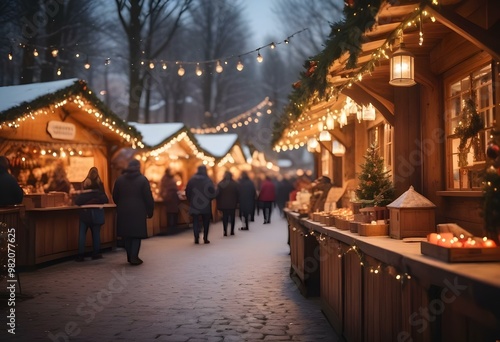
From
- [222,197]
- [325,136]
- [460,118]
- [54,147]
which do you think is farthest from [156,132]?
[460,118]

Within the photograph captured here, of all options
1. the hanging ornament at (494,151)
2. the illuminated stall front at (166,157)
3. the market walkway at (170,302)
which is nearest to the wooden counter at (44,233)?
the market walkway at (170,302)

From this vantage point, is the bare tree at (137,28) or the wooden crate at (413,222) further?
the bare tree at (137,28)

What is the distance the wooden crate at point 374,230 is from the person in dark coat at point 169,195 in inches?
604

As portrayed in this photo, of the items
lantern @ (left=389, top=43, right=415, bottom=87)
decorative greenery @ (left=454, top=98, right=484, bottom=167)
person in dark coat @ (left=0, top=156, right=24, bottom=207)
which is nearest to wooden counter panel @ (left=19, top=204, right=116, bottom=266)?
person in dark coat @ (left=0, top=156, right=24, bottom=207)

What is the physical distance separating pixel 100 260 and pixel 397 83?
927 centimetres

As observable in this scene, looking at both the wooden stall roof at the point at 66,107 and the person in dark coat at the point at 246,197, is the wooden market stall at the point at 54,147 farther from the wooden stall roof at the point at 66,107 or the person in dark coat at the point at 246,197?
the person in dark coat at the point at 246,197

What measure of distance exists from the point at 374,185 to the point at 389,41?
1996mm

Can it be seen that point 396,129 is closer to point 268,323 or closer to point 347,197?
point 268,323

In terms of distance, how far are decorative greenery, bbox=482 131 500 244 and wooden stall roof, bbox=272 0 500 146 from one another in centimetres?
113

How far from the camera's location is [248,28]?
52.4 metres

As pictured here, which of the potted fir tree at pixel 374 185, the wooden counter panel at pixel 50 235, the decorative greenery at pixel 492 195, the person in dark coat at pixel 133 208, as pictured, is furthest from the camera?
the person in dark coat at pixel 133 208

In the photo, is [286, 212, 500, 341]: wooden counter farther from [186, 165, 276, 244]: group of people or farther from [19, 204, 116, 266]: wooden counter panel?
[186, 165, 276, 244]: group of people

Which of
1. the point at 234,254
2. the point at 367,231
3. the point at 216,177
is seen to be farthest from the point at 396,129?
the point at 216,177

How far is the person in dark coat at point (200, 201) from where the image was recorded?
17828 mm
